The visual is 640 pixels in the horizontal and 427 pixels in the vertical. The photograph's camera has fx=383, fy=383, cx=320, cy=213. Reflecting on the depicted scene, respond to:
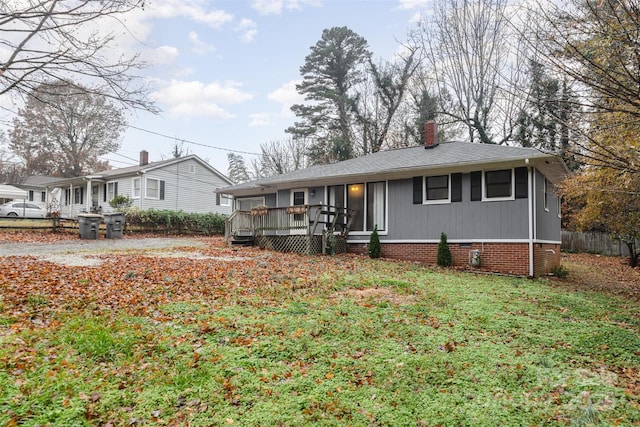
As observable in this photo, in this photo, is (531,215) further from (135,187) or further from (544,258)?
(135,187)

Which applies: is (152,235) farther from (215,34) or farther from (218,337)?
(218,337)

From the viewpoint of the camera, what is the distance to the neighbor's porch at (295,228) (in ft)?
42.8

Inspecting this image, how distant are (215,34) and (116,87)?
30.2 ft

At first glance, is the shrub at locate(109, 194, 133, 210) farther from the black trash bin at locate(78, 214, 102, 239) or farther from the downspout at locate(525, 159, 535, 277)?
the downspout at locate(525, 159, 535, 277)

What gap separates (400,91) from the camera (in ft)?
87.7

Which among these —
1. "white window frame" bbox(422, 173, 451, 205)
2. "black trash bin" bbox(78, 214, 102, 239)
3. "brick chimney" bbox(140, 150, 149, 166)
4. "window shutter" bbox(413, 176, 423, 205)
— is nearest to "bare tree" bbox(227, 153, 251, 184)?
"brick chimney" bbox(140, 150, 149, 166)

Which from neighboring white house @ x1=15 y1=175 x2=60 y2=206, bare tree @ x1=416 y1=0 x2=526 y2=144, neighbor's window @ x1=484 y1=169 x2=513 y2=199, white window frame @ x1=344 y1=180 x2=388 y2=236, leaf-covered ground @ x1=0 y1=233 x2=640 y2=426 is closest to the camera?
leaf-covered ground @ x1=0 y1=233 x2=640 y2=426

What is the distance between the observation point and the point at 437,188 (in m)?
12.0

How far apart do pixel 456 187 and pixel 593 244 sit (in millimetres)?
14065

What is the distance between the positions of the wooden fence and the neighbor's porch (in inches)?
577

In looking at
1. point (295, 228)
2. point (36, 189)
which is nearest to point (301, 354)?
point (295, 228)

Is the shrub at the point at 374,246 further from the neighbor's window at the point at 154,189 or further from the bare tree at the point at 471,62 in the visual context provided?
the neighbor's window at the point at 154,189

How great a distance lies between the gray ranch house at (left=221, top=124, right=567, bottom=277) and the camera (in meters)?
10.6

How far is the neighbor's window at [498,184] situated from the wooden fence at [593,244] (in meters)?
13.3
